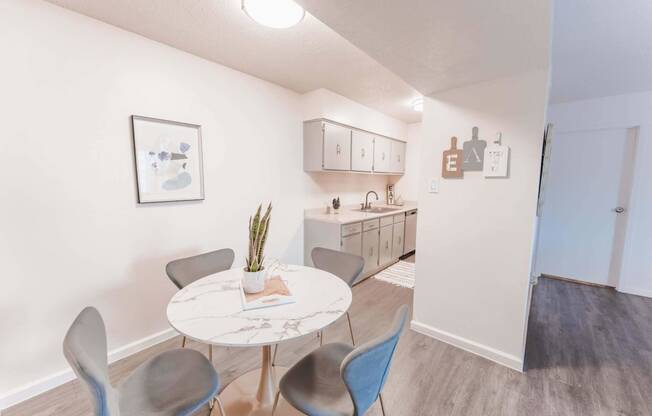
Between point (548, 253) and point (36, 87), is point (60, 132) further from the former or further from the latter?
point (548, 253)

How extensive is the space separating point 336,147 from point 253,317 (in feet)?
8.01

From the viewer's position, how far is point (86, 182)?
5.70 ft

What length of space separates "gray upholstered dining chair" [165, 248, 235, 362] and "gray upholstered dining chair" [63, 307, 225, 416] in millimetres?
414

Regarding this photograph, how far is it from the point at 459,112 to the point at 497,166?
19.5 inches

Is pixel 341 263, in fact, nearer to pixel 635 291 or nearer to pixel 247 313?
pixel 247 313

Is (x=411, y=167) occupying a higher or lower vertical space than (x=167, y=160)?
higher

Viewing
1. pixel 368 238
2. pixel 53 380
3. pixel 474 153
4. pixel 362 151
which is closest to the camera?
pixel 53 380

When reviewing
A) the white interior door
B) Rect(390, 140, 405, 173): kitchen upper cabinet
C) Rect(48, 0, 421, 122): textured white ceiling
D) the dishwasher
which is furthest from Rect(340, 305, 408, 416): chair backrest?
Rect(390, 140, 405, 173): kitchen upper cabinet

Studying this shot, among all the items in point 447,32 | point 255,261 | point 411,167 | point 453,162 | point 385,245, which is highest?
point 447,32

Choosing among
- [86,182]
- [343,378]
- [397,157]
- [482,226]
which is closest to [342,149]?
[397,157]

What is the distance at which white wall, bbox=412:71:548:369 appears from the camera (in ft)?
5.74

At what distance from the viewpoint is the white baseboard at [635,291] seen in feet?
9.84

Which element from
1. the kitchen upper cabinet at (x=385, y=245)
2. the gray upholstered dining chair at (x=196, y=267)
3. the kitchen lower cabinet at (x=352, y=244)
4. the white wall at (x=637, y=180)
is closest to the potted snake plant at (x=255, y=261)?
the gray upholstered dining chair at (x=196, y=267)

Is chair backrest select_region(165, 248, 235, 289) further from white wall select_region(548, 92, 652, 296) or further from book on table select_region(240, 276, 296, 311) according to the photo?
white wall select_region(548, 92, 652, 296)
